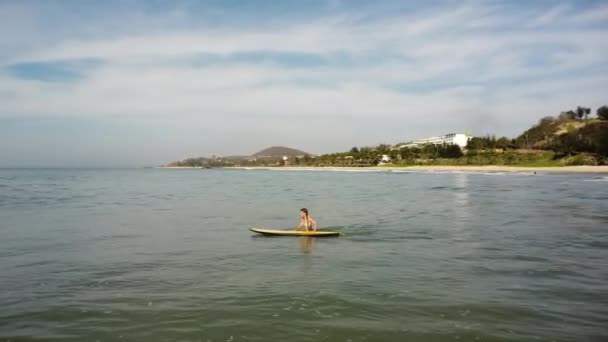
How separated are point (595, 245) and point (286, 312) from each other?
656 inches

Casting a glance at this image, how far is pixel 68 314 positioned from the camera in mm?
12352

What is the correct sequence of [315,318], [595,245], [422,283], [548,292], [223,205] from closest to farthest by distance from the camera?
1. [315,318]
2. [548,292]
3. [422,283]
4. [595,245]
5. [223,205]

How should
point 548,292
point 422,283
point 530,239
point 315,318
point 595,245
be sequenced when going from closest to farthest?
point 315,318, point 548,292, point 422,283, point 595,245, point 530,239

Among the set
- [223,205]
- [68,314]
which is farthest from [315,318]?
[223,205]

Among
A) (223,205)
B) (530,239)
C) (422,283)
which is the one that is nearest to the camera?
(422,283)

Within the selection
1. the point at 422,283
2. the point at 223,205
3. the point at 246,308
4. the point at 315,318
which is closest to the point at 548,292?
the point at 422,283

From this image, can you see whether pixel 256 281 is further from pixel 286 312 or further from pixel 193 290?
Answer: pixel 286 312

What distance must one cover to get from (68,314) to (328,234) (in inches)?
549

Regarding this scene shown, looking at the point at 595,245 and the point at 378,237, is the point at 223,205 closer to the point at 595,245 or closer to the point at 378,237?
the point at 378,237

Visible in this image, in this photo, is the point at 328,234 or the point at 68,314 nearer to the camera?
the point at 68,314

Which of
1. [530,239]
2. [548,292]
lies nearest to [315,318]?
[548,292]

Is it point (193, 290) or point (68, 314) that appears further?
point (193, 290)

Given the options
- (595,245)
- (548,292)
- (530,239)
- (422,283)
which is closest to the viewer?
(548,292)

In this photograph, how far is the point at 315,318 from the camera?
468 inches
